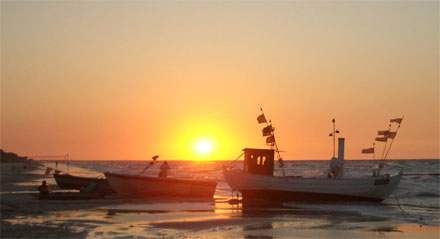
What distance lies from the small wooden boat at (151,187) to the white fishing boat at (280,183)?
8.84ft

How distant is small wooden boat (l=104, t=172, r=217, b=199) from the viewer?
119 feet

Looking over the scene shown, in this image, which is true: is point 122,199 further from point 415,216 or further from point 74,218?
point 415,216

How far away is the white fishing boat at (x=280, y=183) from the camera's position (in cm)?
3416

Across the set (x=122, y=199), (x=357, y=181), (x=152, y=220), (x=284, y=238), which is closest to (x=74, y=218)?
(x=152, y=220)

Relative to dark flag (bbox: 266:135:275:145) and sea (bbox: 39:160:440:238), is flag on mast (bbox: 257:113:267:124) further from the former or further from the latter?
sea (bbox: 39:160:440:238)

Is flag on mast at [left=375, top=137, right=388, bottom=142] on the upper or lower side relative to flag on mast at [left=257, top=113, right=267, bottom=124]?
lower

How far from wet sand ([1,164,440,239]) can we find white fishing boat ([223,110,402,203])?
3466 millimetres

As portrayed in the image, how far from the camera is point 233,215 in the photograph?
2656 centimetres

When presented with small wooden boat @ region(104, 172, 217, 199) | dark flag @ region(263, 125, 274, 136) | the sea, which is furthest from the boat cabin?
small wooden boat @ region(104, 172, 217, 199)

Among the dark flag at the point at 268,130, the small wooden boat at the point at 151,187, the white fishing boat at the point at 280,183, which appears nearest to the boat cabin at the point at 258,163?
the white fishing boat at the point at 280,183

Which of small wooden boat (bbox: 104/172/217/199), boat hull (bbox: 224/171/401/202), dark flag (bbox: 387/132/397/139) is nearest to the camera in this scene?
dark flag (bbox: 387/132/397/139)

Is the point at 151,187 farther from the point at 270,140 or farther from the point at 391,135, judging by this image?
the point at 391,135

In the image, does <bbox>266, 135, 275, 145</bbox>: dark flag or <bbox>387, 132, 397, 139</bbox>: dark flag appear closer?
<bbox>387, 132, 397, 139</bbox>: dark flag

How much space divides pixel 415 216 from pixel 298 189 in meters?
7.32
